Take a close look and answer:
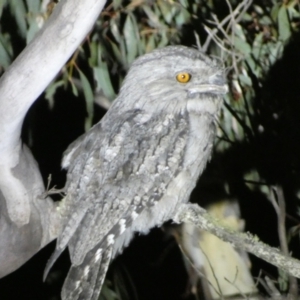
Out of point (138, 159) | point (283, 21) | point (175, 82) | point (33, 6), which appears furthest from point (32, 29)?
point (283, 21)

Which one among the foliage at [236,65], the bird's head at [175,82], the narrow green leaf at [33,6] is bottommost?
the foliage at [236,65]

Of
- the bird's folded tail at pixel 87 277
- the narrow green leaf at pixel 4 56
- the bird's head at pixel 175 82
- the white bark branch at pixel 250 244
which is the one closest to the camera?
the white bark branch at pixel 250 244

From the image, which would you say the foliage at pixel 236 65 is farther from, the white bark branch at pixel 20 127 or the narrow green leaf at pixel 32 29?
the white bark branch at pixel 20 127

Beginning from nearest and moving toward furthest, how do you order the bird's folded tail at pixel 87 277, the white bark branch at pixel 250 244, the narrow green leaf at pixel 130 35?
the white bark branch at pixel 250 244 → the bird's folded tail at pixel 87 277 → the narrow green leaf at pixel 130 35

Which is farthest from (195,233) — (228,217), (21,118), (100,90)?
(21,118)

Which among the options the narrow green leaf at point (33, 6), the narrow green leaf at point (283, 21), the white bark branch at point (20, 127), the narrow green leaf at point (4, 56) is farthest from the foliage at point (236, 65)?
the white bark branch at point (20, 127)

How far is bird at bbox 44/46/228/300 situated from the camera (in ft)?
11.1

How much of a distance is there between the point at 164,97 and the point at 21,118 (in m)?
0.87

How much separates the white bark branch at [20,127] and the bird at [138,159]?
12cm

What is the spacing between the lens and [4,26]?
4.55 m

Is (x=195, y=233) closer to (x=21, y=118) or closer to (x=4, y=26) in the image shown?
(x=4, y=26)

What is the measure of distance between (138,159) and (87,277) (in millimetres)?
559

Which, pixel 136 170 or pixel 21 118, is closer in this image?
pixel 21 118

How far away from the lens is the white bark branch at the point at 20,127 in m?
2.79
